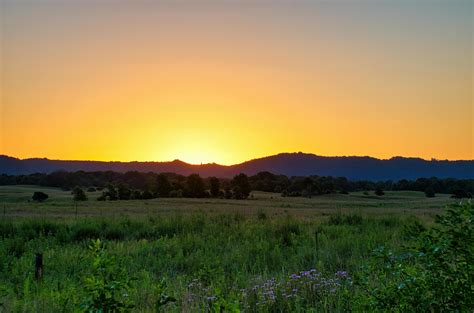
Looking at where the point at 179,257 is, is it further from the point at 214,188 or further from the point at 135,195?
the point at 214,188

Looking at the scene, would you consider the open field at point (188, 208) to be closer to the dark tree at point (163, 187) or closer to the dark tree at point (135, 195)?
the dark tree at point (135, 195)

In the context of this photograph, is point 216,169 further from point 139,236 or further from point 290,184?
point 139,236

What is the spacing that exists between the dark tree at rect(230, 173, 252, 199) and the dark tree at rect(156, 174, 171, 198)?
1401cm

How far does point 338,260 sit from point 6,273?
25.9ft

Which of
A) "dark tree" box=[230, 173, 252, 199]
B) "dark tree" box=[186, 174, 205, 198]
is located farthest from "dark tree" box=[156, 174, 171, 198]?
"dark tree" box=[230, 173, 252, 199]

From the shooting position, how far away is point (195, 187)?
89125mm

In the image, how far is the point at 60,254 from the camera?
38.7 ft

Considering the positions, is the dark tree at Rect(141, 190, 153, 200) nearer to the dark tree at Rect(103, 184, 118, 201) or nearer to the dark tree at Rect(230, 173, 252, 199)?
the dark tree at Rect(103, 184, 118, 201)

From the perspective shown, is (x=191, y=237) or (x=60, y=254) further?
(x=191, y=237)

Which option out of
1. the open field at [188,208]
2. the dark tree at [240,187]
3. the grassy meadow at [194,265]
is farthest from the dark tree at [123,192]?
the grassy meadow at [194,265]

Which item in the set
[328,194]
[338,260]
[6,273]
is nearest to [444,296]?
[338,260]

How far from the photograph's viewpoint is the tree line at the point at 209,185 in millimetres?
87500

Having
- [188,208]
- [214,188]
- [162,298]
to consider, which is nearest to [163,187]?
[214,188]

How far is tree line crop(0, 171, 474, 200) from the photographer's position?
8750cm
